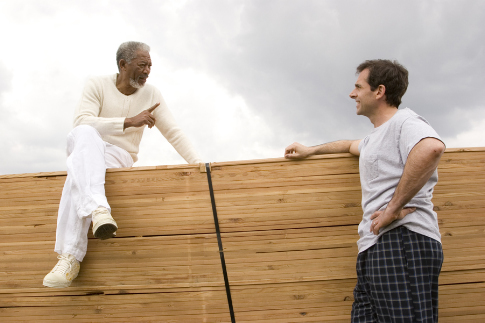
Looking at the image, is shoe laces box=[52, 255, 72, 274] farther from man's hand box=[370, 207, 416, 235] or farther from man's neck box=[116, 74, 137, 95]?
man's hand box=[370, 207, 416, 235]

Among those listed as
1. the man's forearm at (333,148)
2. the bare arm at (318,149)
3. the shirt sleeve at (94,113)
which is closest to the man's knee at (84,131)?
the shirt sleeve at (94,113)

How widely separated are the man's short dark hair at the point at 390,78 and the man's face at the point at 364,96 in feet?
0.08

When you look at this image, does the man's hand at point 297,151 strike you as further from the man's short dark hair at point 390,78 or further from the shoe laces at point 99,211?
the shoe laces at point 99,211

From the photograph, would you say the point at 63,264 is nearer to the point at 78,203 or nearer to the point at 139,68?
the point at 78,203

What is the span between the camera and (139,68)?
9.06ft

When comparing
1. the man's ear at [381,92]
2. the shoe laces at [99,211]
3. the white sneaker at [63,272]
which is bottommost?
the white sneaker at [63,272]

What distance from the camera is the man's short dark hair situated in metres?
1.89

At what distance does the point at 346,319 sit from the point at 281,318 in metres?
0.37

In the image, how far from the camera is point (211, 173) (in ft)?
7.43

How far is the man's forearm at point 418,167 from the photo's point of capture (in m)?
1.49

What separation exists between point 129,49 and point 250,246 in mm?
1659

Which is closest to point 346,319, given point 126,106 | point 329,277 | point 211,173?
point 329,277

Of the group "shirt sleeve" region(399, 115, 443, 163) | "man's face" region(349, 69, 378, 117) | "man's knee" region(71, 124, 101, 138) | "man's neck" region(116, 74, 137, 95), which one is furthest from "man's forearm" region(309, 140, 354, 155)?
"man's neck" region(116, 74, 137, 95)

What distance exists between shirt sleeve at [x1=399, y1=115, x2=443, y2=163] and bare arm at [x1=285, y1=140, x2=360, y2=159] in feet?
1.86
